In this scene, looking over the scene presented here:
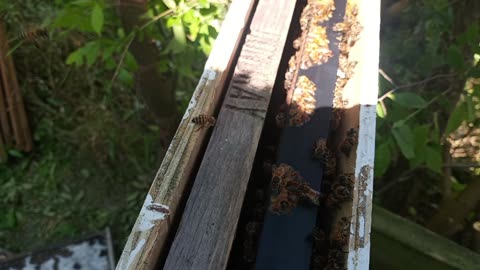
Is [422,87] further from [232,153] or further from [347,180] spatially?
[232,153]

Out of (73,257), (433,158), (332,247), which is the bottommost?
(73,257)

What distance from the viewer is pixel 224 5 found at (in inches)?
95.5

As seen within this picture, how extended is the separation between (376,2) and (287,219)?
92 centimetres

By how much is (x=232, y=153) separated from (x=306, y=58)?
502 millimetres

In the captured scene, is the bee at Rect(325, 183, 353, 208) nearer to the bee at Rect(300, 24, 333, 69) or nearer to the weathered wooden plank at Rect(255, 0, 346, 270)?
the weathered wooden plank at Rect(255, 0, 346, 270)

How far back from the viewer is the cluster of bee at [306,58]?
4.82ft

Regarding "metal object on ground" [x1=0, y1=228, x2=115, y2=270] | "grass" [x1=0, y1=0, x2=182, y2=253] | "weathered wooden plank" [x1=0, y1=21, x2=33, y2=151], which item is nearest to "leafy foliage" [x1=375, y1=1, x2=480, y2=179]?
"grass" [x1=0, y1=0, x2=182, y2=253]

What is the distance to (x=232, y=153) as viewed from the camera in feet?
4.33

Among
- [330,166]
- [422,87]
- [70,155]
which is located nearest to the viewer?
[330,166]

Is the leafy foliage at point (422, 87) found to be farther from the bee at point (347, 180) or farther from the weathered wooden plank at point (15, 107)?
the weathered wooden plank at point (15, 107)

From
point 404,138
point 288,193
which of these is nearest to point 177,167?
point 288,193

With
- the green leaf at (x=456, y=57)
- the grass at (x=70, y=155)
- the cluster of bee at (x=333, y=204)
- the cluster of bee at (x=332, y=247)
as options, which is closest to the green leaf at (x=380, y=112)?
the green leaf at (x=456, y=57)

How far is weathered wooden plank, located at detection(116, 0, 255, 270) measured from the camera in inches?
40.5

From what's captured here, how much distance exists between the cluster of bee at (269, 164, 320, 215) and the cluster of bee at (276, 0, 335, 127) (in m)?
0.24
